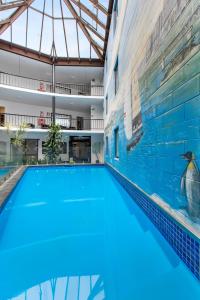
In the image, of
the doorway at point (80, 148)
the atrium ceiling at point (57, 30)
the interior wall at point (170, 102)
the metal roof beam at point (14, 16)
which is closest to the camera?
the interior wall at point (170, 102)

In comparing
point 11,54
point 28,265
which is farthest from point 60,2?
point 28,265

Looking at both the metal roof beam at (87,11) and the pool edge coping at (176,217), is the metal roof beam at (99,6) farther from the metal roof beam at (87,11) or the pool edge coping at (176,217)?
the pool edge coping at (176,217)

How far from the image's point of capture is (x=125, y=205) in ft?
15.5

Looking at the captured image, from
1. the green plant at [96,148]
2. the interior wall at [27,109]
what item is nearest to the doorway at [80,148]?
the green plant at [96,148]

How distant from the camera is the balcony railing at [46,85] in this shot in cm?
1538

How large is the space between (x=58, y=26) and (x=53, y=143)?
732 centimetres

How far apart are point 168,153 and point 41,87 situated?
15337mm

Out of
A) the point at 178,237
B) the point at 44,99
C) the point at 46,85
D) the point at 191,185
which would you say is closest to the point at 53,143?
the point at 44,99

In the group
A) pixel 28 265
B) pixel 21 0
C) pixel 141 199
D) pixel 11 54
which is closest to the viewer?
pixel 28 265

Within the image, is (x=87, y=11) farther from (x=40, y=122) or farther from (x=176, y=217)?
(x=176, y=217)

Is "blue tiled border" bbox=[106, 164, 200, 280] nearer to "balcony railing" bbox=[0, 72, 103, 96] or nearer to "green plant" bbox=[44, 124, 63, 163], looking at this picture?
"green plant" bbox=[44, 124, 63, 163]

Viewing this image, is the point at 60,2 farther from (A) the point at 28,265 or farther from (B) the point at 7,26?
(A) the point at 28,265

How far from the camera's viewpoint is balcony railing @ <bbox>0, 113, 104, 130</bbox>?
49.1ft

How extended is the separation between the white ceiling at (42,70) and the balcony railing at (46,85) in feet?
1.66
